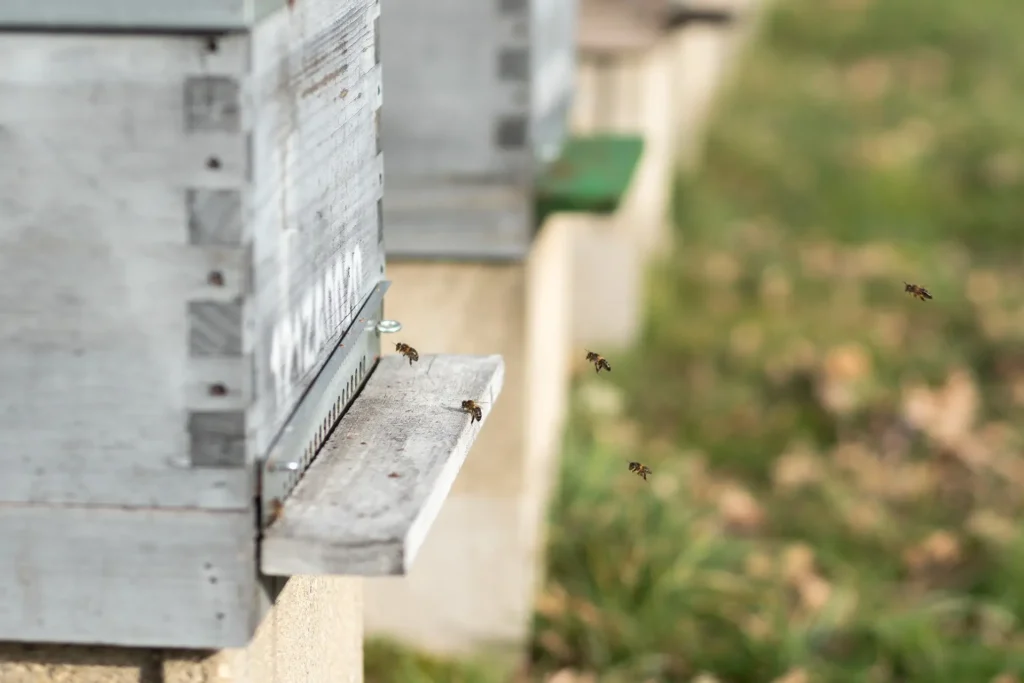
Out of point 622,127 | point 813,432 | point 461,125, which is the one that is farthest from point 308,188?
point 622,127

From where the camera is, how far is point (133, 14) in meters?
2.76

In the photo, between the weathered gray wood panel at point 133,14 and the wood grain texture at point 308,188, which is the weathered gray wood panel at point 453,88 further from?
the weathered gray wood panel at point 133,14

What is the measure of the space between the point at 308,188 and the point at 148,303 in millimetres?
459

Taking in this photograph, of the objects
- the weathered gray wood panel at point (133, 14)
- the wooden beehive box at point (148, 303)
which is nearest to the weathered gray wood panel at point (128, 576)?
the wooden beehive box at point (148, 303)

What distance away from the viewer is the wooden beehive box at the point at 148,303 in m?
2.81

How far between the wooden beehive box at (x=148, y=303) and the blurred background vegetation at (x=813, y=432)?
11.0 ft

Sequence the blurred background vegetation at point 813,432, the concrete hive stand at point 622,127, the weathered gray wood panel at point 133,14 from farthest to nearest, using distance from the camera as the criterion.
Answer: the concrete hive stand at point 622,127 → the blurred background vegetation at point 813,432 → the weathered gray wood panel at point 133,14

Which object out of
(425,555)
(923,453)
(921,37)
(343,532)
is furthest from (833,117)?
(343,532)

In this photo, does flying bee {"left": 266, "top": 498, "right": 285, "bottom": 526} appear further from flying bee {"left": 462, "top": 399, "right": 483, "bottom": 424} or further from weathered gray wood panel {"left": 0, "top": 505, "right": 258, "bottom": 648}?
flying bee {"left": 462, "top": 399, "right": 483, "bottom": 424}

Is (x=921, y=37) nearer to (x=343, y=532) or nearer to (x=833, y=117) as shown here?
(x=833, y=117)

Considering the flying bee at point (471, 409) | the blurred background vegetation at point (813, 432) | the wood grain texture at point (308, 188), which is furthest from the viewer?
the blurred background vegetation at point (813, 432)

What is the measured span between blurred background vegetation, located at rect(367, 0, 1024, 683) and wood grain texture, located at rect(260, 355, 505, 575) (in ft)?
8.94

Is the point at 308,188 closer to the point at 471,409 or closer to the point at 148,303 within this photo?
the point at 148,303

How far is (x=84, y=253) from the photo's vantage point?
2908mm
